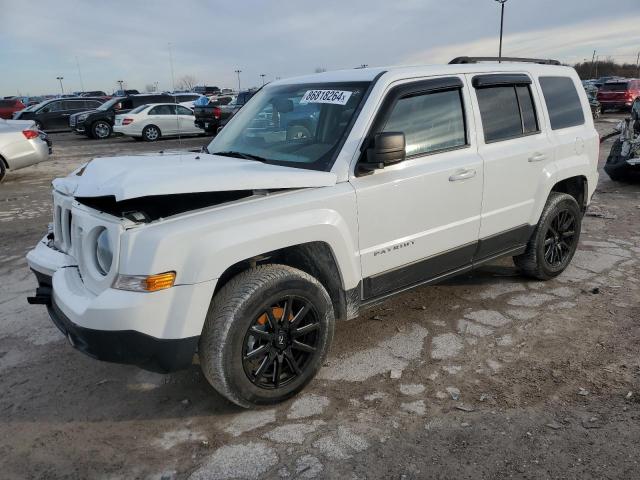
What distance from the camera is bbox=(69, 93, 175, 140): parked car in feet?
68.1

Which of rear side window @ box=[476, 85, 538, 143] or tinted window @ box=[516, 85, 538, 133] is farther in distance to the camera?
tinted window @ box=[516, 85, 538, 133]

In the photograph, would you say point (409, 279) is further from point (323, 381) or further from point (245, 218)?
point (245, 218)

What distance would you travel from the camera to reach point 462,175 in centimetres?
357

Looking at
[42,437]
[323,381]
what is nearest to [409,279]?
[323,381]

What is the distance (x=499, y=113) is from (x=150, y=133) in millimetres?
17441

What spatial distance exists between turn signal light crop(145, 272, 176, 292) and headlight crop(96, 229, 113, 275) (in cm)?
31

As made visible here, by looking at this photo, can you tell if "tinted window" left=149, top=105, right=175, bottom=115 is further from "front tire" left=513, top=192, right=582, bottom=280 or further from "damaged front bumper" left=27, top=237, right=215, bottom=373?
"damaged front bumper" left=27, top=237, right=215, bottom=373

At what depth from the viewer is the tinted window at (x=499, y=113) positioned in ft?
12.5

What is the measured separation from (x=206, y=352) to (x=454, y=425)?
4.62 ft

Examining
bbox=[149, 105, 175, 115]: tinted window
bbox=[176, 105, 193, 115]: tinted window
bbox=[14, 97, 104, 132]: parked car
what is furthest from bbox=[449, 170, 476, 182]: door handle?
bbox=[14, 97, 104, 132]: parked car

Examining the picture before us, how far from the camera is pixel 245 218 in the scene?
2.64 m

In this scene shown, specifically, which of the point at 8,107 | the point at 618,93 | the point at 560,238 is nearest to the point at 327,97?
the point at 560,238

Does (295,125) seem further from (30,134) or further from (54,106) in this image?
(54,106)

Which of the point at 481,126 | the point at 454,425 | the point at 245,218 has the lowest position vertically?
the point at 454,425
